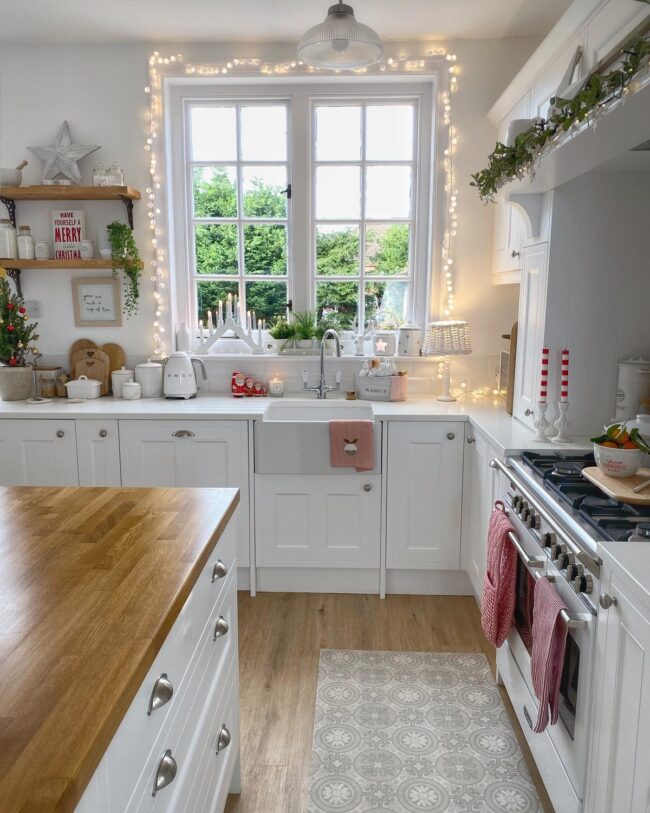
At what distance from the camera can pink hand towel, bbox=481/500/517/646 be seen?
2.05m

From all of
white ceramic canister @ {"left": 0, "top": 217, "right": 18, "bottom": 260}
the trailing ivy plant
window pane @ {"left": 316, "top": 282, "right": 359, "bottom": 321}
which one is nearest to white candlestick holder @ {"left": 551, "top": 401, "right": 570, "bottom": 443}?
window pane @ {"left": 316, "top": 282, "right": 359, "bottom": 321}

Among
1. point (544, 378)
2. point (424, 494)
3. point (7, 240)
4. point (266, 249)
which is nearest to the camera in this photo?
point (544, 378)

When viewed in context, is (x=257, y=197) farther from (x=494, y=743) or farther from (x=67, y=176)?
(x=494, y=743)

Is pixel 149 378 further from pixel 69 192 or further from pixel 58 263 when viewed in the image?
pixel 69 192

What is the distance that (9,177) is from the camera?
3465 millimetres

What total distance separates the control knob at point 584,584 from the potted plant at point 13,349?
9.78 feet

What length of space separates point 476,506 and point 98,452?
179 cm

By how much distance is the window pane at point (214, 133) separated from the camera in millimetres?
3652

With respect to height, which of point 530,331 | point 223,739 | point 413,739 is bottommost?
point 413,739

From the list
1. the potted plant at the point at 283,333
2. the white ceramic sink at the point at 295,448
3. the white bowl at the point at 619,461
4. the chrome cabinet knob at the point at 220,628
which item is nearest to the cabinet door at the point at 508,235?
the white ceramic sink at the point at 295,448

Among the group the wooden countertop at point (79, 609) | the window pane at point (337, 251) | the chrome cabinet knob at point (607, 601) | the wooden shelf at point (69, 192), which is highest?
the wooden shelf at point (69, 192)

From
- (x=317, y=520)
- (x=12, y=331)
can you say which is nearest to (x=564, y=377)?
(x=317, y=520)

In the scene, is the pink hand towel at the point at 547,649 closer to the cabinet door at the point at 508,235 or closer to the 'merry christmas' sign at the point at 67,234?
the cabinet door at the point at 508,235

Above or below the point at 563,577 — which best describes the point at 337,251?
above
